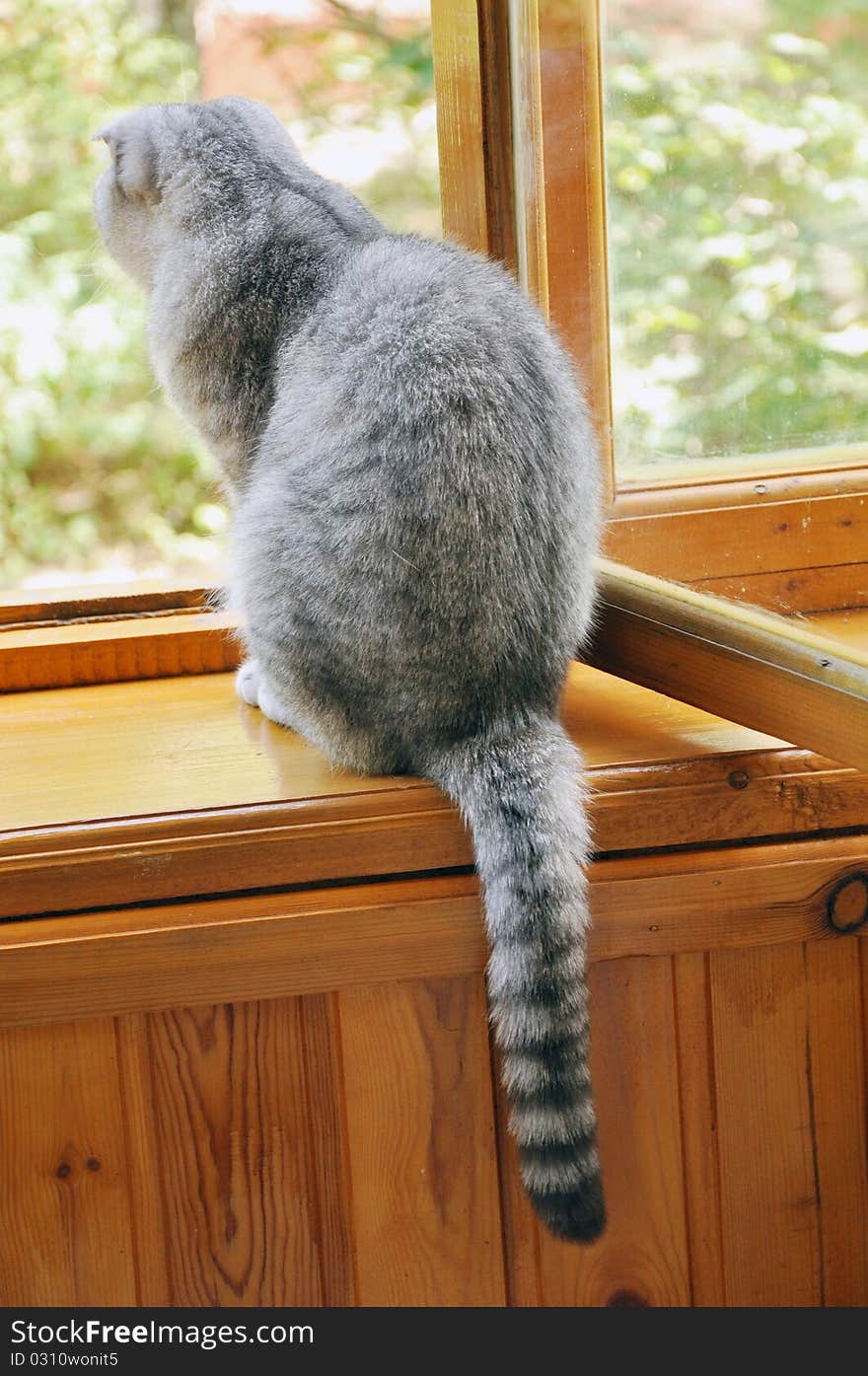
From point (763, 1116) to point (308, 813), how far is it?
563 mm

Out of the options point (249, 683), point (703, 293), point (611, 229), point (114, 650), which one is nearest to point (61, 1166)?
point (249, 683)

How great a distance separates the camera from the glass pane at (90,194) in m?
1.82

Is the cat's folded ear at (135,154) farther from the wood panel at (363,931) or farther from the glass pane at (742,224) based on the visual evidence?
the wood panel at (363,931)

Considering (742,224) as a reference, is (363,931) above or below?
below

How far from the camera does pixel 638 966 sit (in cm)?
129

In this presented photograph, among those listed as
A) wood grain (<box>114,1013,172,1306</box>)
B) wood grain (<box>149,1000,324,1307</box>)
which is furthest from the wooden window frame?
wood grain (<box>114,1013,172,1306</box>)

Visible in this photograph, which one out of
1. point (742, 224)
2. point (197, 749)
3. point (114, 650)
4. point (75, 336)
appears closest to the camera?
point (742, 224)

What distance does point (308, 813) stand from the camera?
1258 millimetres

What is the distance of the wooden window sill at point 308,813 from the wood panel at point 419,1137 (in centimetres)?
14

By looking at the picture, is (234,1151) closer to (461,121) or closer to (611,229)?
(611,229)

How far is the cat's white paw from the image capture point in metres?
1.62
